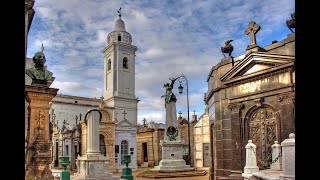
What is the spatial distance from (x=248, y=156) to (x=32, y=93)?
6.94 m

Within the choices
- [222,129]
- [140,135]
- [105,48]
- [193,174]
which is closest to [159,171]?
[193,174]

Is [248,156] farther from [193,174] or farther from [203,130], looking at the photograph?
[203,130]

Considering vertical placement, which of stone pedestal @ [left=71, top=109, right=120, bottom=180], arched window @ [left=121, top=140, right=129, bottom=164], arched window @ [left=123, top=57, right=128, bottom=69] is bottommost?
arched window @ [left=121, top=140, right=129, bottom=164]

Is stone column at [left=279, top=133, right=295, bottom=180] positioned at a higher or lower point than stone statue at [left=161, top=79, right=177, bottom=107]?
lower

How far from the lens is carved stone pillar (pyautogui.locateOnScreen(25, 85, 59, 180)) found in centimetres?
930

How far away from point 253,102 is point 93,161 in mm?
6347

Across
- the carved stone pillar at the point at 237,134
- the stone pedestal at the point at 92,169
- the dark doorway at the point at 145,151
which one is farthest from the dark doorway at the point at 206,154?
the stone pedestal at the point at 92,169

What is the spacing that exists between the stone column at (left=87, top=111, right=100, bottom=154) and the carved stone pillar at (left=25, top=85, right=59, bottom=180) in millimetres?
3186

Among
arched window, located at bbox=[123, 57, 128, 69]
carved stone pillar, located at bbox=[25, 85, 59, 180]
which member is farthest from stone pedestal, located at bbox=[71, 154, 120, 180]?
arched window, located at bbox=[123, 57, 128, 69]

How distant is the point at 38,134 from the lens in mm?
9500

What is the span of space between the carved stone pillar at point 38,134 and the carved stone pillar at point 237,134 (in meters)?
6.66

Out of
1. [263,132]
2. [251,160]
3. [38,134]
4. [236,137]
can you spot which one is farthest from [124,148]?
[38,134]

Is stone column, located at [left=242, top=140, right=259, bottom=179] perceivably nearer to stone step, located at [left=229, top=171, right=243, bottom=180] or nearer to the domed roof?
stone step, located at [left=229, top=171, right=243, bottom=180]
